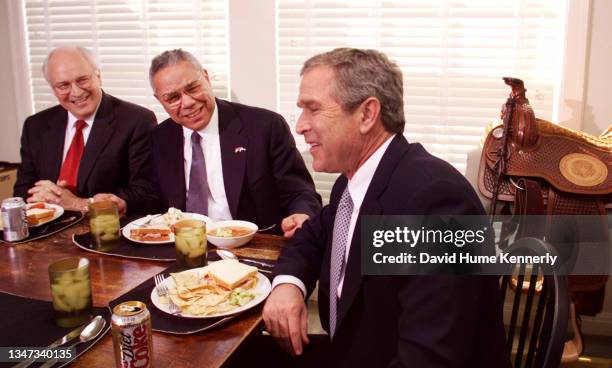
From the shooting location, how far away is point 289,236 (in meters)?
1.77

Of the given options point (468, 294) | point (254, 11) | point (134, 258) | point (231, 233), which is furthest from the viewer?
point (254, 11)

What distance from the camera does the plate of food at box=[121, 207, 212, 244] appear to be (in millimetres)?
1747

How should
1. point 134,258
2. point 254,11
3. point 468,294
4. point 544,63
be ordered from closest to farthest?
1. point 468,294
2. point 134,258
3. point 544,63
4. point 254,11

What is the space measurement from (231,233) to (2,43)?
258cm

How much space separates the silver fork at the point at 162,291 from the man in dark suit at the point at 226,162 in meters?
0.78

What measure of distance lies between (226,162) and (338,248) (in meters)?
0.98

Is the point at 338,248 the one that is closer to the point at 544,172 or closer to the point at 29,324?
the point at 29,324

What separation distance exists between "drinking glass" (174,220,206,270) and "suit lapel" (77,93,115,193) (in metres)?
1.16

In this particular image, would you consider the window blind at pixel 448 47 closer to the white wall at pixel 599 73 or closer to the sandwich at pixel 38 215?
the white wall at pixel 599 73

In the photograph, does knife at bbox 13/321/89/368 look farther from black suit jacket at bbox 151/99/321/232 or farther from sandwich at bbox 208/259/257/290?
black suit jacket at bbox 151/99/321/232

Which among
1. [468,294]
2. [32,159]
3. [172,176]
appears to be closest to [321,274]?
[468,294]

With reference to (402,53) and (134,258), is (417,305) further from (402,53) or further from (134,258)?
(402,53)

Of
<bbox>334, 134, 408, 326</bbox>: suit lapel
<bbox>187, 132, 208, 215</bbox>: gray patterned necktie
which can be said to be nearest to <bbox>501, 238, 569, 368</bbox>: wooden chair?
<bbox>334, 134, 408, 326</bbox>: suit lapel

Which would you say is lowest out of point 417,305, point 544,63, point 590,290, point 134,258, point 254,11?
point 590,290
